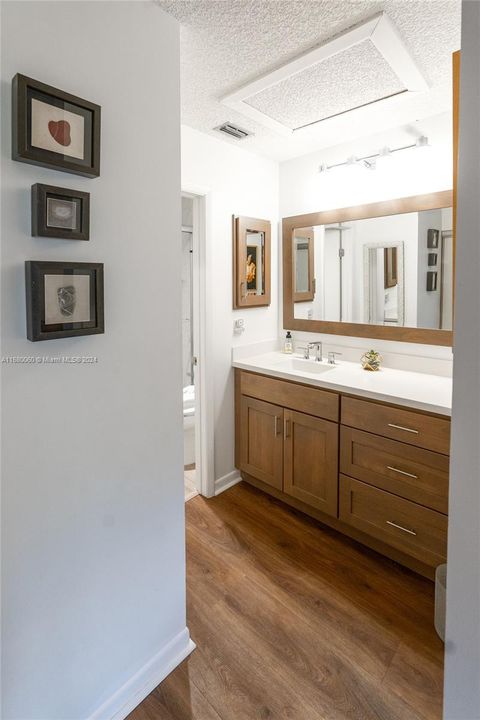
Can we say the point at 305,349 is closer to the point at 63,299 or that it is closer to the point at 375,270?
the point at 375,270

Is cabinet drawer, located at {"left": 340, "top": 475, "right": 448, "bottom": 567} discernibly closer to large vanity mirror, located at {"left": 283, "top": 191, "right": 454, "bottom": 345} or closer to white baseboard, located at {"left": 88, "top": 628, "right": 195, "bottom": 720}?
large vanity mirror, located at {"left": 283, "top": 191, "right": 454, "bottom": 345}

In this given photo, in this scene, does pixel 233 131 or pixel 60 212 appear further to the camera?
pixel 233 131

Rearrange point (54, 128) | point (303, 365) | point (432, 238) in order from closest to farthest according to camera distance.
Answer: point (54, 128) < point (432, 238) < point (303, 365)

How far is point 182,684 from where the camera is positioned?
59.7 inches

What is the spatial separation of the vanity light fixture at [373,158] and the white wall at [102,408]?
1.46 metres

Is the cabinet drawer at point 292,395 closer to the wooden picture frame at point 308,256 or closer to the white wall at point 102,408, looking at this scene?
the wooden picture frame at point 308,256

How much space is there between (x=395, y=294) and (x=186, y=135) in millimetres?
1567

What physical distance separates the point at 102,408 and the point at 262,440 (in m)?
1.61

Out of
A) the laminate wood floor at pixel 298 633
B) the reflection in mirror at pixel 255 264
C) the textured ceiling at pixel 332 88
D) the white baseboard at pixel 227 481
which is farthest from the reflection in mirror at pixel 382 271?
the laminate wood floor at pixel 298 633

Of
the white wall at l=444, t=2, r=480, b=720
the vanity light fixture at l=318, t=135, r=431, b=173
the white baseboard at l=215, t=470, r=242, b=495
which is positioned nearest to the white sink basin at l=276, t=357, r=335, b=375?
the white baseboard at l=215, t=470, r=242, b=495

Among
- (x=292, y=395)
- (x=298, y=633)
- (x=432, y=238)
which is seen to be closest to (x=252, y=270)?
(x=292, y=395)

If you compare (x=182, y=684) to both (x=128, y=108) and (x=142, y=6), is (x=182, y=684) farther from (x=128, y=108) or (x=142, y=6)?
(x=142, y=6)

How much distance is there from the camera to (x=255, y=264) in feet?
9.75

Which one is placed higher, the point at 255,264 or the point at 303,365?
the point at 255,264
